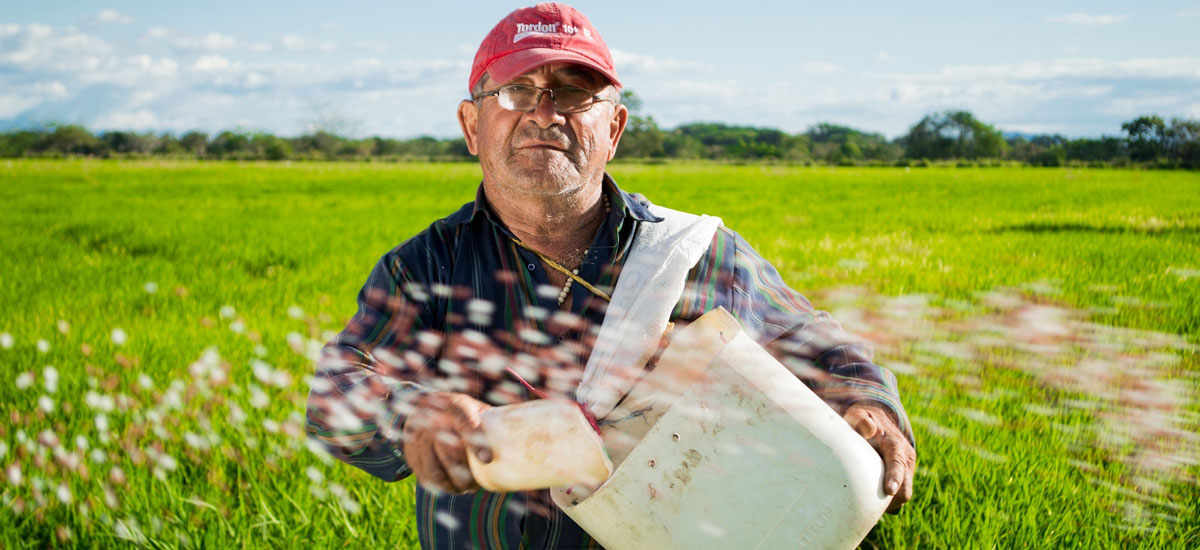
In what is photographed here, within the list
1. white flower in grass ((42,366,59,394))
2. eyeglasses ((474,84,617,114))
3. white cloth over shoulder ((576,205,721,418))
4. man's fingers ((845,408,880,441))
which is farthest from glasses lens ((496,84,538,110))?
white flower in grass ((42,366,59,394))

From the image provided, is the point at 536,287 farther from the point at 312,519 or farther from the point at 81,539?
the point at 81,539

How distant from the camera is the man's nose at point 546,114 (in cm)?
166

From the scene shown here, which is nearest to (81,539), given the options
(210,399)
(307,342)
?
(210,399)

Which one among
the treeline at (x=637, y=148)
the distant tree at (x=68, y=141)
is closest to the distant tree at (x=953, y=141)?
the treeline at (x=637, y=148)

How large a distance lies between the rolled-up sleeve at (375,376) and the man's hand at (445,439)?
5cm

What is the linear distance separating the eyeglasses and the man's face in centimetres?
1

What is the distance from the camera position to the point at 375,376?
150 cm

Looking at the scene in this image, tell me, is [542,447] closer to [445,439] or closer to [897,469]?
[445,439]

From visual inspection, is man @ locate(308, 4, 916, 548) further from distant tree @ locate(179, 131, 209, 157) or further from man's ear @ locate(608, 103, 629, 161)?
distant tree @ locate(179, 131, 209, 157)

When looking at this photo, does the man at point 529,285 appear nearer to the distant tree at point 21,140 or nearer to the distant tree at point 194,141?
the distant tree at point 194,141

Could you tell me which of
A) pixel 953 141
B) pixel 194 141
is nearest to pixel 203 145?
pixel 194 141

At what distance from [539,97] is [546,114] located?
0.16ft

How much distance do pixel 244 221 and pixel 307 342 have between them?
24.0 ft

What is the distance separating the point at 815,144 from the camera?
71.6m
